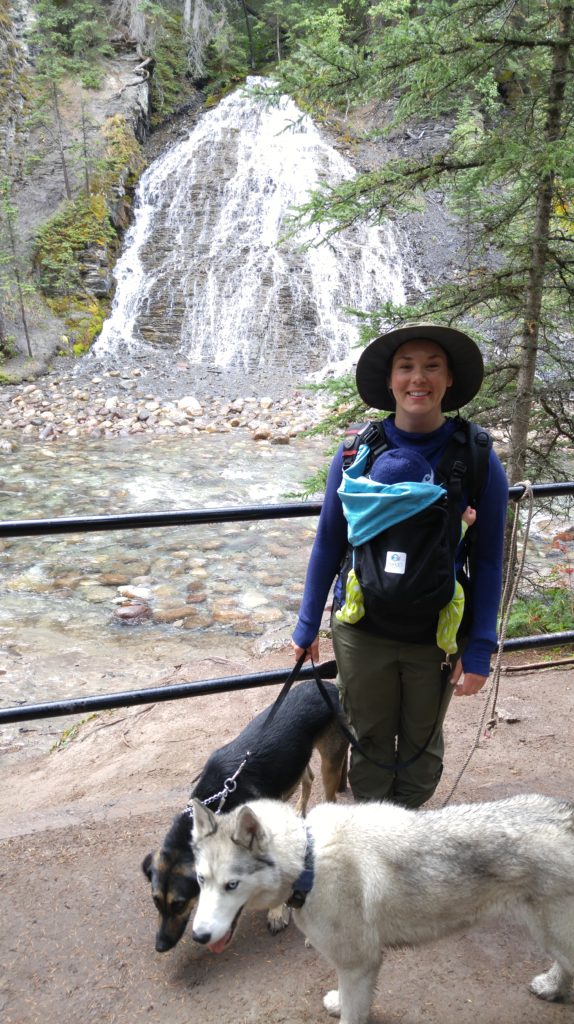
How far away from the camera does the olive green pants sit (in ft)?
8.06

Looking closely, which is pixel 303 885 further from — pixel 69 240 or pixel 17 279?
pixel 69 240

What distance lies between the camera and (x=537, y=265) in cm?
549

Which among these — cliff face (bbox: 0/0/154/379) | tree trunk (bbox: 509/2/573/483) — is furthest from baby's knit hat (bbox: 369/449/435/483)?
cliff face (bbox: 0/0/154/379)

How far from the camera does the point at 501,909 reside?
204 centimetres

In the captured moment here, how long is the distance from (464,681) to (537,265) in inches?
164

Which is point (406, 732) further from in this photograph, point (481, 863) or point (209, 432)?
point (209, 432)

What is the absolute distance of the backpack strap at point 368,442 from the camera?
2.41 m

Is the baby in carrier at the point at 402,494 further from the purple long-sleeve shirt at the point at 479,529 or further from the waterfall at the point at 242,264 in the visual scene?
the waterfall at the point at 242,264

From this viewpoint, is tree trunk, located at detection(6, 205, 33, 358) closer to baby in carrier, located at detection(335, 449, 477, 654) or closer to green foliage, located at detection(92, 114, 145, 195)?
green foliage, located at detection(92, 114, 145, 195)

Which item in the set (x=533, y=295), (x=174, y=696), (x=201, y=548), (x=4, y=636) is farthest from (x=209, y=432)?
(x=174, y=696)

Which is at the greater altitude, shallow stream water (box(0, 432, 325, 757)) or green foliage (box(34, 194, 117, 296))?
green foliage (box(34, 194, 117, 296))

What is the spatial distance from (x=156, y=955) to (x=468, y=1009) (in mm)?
1063

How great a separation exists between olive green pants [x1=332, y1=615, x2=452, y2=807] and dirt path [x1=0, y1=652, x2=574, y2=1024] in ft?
1.77

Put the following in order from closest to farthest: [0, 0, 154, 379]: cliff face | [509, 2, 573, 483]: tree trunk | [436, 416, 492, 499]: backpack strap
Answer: [436, 416, 492, 499]: backpack strap < [509, 2, 573, 483]: tree trunk < [0, 0, 154, 379]: cliff face
